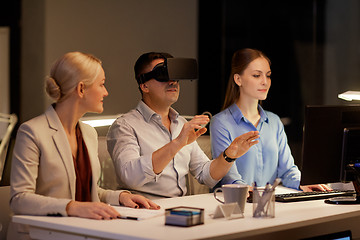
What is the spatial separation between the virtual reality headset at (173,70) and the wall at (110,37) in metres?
1.63

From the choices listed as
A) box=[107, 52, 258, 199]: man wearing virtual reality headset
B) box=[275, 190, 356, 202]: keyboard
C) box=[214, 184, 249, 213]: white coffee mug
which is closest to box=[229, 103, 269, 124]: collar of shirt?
box=[107, 52, 258, 199]: man wearing virtual reality headset

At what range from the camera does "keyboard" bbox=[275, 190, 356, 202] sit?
9.74ft

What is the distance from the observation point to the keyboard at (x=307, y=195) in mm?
2969

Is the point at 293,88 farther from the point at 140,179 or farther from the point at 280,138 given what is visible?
the point at 140,179

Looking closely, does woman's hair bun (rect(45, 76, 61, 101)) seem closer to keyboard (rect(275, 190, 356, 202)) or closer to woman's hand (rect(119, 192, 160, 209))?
woman's hand (rect(119, 192, 160, 209))

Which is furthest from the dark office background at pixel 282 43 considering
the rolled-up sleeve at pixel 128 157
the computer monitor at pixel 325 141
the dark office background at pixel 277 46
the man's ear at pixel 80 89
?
the man's ear at pixel 80 89

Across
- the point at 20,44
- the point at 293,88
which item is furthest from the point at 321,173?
the point at 293,88

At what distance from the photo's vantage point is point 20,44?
15.1ft

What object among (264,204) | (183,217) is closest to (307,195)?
(264,204)

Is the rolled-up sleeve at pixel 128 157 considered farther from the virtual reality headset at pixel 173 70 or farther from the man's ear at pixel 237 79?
the man's ear at pixel 237 79

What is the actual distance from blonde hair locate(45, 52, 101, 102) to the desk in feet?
1.95

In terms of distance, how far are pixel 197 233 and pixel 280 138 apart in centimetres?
180

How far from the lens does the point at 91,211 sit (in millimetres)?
2457

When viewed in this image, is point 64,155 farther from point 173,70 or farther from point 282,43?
point 282,43
